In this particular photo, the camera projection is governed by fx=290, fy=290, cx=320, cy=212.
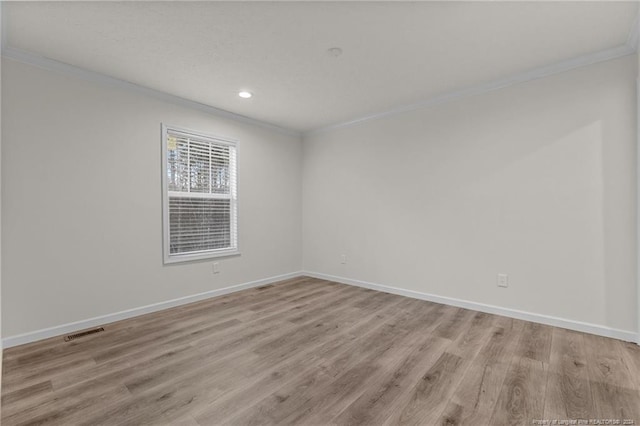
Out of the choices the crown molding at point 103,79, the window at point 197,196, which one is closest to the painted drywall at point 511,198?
the window at point 197,196

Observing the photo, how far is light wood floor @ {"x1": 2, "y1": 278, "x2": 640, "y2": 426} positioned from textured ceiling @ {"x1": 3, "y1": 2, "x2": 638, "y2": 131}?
2484mm

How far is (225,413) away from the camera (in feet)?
5.32

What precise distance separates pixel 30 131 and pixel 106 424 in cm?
250

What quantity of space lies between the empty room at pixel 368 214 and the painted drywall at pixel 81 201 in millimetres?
18

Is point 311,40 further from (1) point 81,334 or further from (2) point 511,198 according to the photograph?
(1) point 81,334

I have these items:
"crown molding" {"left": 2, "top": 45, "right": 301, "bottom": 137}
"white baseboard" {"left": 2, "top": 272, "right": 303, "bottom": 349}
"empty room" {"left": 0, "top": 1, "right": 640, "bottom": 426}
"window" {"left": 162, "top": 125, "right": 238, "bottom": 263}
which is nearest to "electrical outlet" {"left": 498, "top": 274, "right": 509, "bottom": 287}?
"empty room" {"left": 0, "top": 1, "right": 640, "bottom": 426}

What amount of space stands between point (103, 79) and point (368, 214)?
3.46 metres

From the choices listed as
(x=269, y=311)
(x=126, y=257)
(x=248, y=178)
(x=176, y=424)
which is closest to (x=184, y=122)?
(x=248, y=178)

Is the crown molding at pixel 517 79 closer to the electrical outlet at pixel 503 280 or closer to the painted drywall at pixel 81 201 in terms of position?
the electrical outlet at pixel 503 280

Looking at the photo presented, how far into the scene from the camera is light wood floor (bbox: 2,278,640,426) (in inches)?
63.8

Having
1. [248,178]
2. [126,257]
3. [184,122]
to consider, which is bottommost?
[126,257]

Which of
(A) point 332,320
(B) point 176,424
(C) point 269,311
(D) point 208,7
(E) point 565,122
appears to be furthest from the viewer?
(C) point 269,311

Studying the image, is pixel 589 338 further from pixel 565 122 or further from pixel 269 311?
pixel 269 311

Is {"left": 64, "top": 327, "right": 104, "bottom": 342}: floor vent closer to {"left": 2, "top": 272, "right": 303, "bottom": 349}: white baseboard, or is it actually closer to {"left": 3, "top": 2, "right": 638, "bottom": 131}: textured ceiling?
{"left": 2, "top": 272, "right": 303, "bottom": 349}: white baseboard
